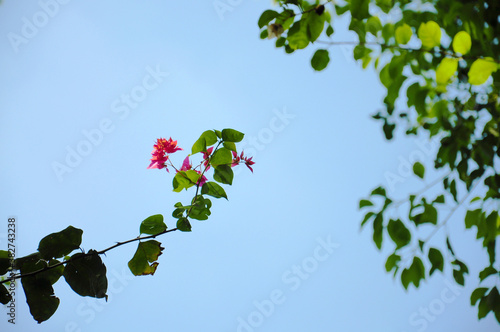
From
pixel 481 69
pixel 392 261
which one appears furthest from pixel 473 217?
pixel 481 69

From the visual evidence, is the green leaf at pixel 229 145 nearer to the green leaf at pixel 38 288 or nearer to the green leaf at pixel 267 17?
the green leaf at pixel 267 17

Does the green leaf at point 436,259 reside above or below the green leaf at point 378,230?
below

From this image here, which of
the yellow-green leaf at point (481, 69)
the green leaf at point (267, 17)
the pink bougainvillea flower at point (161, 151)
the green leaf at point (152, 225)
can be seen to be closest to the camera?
the yellow-green leaf at point (481, 69)

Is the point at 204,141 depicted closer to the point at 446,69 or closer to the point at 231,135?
the point at 231,135

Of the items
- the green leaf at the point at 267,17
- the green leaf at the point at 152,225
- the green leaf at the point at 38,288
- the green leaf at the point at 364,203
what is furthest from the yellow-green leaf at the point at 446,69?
the green leaf at the point at 38,288

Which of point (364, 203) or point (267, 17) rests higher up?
point (267, 17)

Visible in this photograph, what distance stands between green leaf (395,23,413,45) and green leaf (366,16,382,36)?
110 mm

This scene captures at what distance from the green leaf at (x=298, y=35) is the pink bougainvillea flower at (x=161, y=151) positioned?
2.45ft

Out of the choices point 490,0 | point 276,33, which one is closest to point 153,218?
point 276,33

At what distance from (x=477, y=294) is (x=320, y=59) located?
2.49 feet

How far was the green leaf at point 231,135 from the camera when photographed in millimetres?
1219

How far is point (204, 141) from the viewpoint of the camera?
1.25 metres

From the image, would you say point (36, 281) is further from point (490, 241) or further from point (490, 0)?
point (490, 0)

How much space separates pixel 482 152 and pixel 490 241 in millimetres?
245
